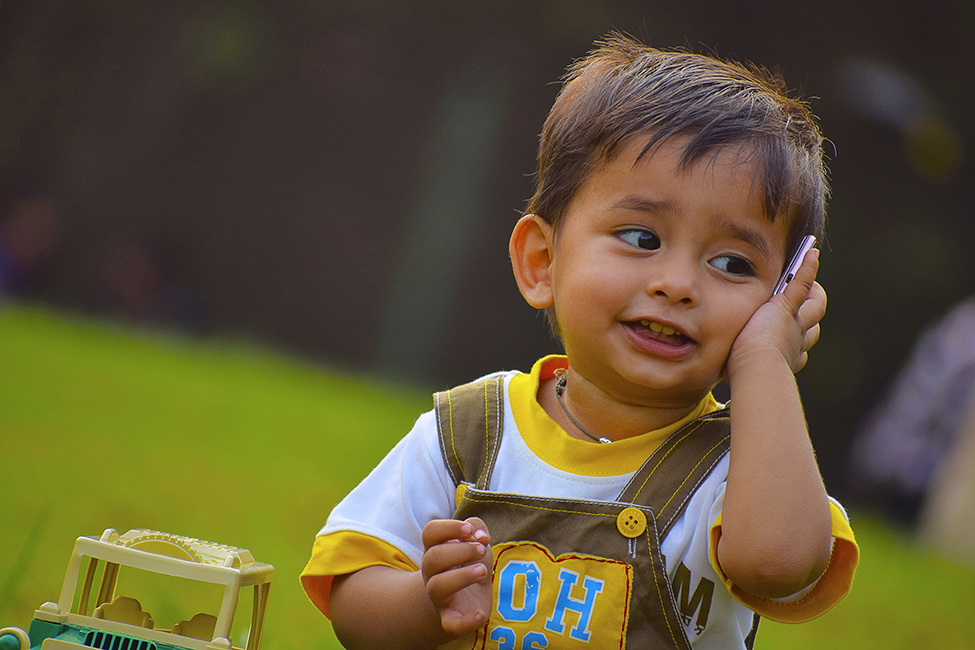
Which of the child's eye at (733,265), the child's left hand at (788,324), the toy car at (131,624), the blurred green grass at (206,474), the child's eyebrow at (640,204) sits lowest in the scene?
the blurred green grass at (206,474)

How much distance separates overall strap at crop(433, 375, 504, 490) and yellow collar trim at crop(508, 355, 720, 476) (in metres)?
0.03

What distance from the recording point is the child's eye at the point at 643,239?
1145 millimetres

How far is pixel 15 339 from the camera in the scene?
4672mm

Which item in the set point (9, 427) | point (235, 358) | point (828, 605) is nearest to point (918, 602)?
point (828, 605)

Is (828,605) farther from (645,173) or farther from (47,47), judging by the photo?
(47,47)

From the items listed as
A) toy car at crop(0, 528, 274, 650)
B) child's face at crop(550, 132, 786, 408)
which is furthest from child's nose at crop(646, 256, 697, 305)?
toy car at crop(0, 528, 274, 650)

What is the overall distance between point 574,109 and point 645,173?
0.22 meters

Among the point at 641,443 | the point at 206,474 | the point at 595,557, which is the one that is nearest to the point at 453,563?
the point at 595,557

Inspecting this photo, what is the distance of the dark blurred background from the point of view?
8930mm

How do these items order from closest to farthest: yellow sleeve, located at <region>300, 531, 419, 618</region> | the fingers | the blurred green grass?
the fingers
yellow sleeve, located at <region>300, 531, 419, 618</region>
the blurred green grass

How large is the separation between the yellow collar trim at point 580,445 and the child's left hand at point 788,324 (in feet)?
0.41

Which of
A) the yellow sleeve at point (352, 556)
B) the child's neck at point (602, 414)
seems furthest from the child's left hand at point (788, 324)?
the yellow sleeve at point (352, 556)

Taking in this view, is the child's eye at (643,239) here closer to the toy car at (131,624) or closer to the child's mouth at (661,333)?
the child's mouth at (661,333)

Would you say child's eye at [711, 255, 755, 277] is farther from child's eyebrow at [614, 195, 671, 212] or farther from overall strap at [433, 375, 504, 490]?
overall strap at [433, 375, 504, 490]
